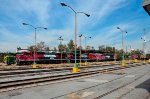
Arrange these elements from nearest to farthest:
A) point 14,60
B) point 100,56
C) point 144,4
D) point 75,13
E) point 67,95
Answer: point 144,4, point 67,95, point 75,13, point 14,60, point 100,56

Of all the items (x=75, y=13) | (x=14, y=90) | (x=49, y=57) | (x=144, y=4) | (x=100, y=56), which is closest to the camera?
(x=144, y=4)

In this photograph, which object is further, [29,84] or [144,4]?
[29,84]

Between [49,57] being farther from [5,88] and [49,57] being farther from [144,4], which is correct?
[144,4]

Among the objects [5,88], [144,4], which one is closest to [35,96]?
[5,88]

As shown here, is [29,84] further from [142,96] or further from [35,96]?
[142,96]

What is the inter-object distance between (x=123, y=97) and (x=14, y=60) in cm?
5748

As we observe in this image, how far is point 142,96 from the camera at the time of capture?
511 inches

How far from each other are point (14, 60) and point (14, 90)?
5387 cm

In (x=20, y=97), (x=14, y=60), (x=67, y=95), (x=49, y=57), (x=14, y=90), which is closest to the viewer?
(x=20, y=97)

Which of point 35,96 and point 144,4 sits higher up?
point 144,4

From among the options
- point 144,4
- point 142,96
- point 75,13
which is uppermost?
point 75,13

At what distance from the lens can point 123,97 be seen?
12.6m

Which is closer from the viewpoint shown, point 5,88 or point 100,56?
point 5,88

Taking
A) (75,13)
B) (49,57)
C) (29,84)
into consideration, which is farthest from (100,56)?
(29,84)
